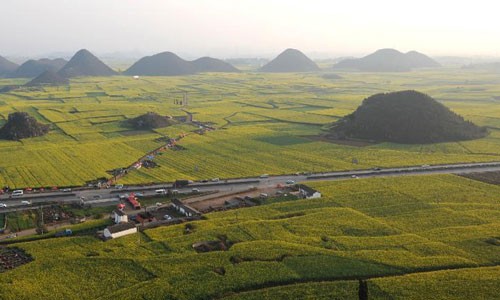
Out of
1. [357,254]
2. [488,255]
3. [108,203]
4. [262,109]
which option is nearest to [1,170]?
[108,203]

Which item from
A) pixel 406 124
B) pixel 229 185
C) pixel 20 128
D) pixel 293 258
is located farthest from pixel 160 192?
pixel 406 124

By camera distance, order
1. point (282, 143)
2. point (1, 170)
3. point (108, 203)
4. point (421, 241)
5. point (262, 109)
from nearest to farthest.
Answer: point (421, 241) → point (108, 203) → point (1, 170) → point (282, 143) → point (262, 109)

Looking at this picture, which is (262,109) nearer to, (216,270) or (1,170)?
(1,170)

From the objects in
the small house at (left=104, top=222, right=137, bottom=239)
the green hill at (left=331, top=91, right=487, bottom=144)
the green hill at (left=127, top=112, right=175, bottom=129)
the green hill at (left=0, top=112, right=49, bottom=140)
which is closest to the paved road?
the small house at (left=104, top=222, right=137, bottom=239)

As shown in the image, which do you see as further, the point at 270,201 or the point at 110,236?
the point at 270,201

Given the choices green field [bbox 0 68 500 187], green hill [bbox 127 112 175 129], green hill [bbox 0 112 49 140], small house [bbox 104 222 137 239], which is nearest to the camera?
small house [bbox 104 222 137 239]

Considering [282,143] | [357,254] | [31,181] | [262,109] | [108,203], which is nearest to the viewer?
[357,254]

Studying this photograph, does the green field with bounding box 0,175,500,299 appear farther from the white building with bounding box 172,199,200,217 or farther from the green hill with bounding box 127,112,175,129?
the green hill with bounding box 127,112,175,129
